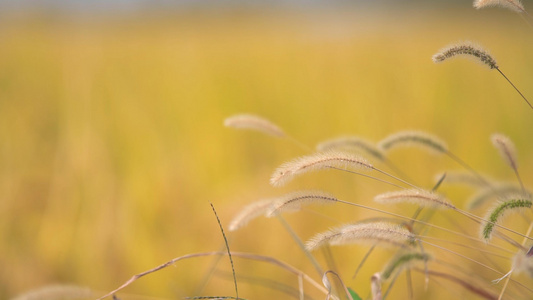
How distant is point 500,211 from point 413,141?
293 mm

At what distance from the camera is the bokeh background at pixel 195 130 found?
170 cm

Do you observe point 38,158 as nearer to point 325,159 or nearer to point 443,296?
point 443,296

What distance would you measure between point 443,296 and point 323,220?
0.52 metres

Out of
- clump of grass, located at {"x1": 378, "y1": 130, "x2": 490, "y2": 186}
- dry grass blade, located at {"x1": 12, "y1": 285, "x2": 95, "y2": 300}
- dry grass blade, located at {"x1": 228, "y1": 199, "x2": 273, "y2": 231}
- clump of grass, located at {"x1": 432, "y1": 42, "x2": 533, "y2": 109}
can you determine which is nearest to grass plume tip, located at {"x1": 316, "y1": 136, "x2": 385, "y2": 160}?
clump of grass, located at {"x1": 378, "y1": 130, "x2": 490, "y2": 186}

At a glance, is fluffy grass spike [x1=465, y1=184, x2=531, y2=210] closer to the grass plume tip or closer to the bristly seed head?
the grass plume tip

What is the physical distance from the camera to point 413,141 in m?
0.93

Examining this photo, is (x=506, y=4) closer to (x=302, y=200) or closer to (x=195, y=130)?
(x=302, y=200)

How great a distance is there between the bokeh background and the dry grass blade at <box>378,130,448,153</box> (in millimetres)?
602

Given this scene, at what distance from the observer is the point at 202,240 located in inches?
70.8

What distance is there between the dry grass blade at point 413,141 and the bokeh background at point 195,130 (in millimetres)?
602

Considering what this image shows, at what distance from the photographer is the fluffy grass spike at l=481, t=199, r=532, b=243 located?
641 millimetres

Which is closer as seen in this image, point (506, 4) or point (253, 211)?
point (506, 4)

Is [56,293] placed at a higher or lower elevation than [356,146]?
lower

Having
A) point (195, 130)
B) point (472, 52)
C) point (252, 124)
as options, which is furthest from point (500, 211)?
point (195, 130)
